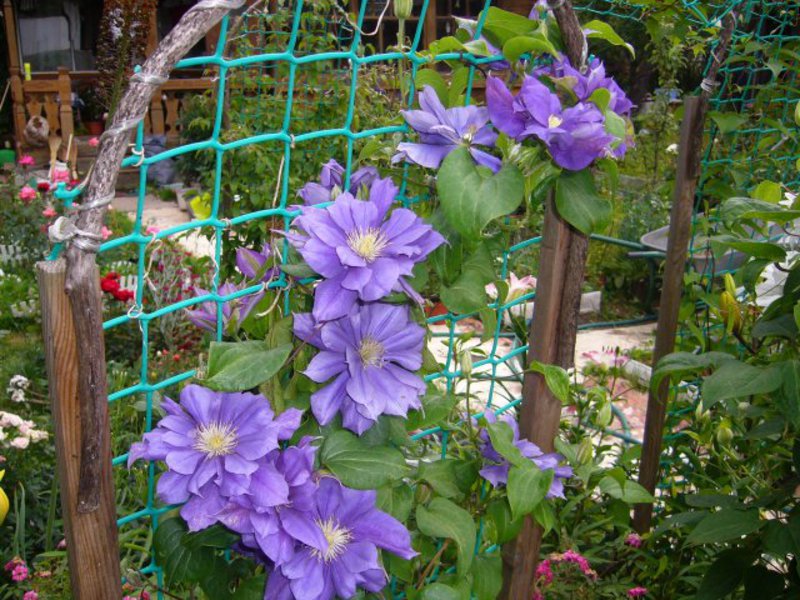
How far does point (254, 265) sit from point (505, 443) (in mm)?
411

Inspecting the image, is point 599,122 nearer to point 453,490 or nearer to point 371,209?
point 371,209

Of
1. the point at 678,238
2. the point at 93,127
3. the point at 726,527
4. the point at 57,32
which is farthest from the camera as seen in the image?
the point at 57,32

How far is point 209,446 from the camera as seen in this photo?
3.02 feet

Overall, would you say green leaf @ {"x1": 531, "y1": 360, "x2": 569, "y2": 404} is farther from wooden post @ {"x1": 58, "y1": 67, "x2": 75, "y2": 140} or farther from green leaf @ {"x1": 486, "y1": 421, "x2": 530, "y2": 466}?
wooden post @ {"x1": 58, "y1": 67, "x2": 75, "y2": 140}

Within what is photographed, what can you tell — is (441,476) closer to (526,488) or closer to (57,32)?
(526,488)

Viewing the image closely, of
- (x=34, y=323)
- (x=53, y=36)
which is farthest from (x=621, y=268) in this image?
(x=53, y=36)

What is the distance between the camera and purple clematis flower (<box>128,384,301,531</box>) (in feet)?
2.95

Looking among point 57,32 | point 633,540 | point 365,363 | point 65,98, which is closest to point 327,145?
point 633,540

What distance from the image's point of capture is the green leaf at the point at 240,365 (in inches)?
36.0

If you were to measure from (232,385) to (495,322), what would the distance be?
39 cm

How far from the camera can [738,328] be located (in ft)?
5.44

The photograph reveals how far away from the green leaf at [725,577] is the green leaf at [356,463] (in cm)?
78

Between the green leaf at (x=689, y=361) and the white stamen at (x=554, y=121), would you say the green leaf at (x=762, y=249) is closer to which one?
the green leaf at (x=689, y=361)

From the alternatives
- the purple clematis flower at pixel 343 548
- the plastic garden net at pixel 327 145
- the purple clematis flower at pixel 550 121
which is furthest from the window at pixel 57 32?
the purple clematis flower at pixel 343 548
